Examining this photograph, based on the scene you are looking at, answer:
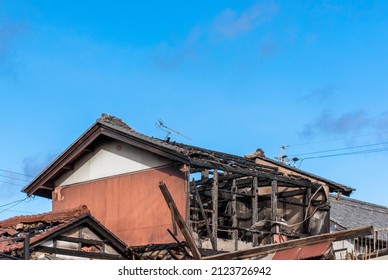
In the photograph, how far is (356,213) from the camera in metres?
37.4

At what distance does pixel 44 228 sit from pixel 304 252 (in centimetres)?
966

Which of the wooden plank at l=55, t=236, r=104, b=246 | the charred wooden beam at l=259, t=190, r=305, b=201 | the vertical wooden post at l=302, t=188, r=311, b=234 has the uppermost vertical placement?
the charred wooden beam at l=259, t=190, r=305, b=201

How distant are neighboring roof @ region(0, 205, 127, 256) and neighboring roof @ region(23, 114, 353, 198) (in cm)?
310

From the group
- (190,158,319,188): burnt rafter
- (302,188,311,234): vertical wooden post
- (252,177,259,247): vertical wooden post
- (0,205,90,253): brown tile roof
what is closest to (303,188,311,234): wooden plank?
(302,188,311,234): vertical wooden post

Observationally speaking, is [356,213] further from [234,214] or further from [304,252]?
[304,252]

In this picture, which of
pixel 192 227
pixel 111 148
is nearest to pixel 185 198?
pixel 192 227

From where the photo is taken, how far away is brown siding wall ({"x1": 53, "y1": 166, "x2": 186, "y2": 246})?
21.3 meters

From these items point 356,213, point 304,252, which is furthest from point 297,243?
point 356,213

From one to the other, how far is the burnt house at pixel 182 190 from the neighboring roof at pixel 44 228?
2102 mm

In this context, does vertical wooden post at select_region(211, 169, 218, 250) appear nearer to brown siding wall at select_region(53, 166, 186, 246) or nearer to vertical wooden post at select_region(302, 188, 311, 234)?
brown siding wall at select_region(53, 166, 186, 246)

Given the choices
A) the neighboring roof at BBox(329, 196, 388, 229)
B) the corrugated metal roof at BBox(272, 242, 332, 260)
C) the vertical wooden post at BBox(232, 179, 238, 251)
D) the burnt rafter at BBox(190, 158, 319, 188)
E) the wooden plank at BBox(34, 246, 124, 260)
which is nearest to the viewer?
the corrugated metal roof at BBox(272, 242, 332, 260)

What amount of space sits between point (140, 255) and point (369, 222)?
60.2 ft

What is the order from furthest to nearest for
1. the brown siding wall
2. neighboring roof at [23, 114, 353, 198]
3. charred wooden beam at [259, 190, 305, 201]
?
1. charred wooden beam at [259, 190, 305, 201]
2. the brown siding wall
3. neighboring roof at [23, 114, 353, 198]

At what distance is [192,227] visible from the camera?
21.1 meters
